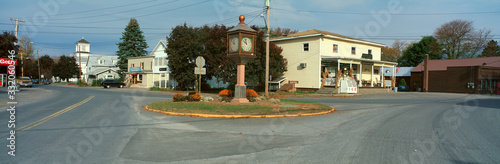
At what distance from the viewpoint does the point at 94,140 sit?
704 cm

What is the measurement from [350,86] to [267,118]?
19.5 meters

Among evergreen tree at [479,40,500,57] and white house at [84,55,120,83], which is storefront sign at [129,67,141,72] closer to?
white house at [84,55,120,83]

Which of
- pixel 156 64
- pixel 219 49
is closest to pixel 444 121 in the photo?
pixel 219 49

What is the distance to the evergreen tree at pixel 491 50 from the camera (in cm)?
5569

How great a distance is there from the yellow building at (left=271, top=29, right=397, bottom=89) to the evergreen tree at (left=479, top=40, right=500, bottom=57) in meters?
33.1

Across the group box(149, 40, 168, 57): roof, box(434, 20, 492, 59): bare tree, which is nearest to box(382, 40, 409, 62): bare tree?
box(434, 20, 492, 59): bare tree

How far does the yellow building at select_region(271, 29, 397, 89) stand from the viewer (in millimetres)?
32750

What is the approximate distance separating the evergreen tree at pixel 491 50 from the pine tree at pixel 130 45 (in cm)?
6772

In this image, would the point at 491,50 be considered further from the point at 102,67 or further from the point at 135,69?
the point at 102,67

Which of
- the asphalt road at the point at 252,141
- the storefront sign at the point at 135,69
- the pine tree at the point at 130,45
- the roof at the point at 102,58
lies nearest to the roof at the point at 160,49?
the storefront sign at the point at 135,69

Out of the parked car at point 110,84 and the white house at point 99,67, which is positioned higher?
the white house at point 99,67

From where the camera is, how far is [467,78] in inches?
1464

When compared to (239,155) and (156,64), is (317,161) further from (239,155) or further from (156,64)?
(156,64)

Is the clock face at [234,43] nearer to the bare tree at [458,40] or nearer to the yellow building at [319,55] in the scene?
the yellow building at [319,55]
